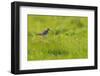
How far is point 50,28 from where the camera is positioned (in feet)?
3.91

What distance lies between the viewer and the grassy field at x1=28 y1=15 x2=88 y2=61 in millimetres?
1154

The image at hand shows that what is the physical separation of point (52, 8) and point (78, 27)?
0.56ft

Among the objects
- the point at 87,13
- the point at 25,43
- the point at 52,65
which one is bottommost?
the point at 52,65

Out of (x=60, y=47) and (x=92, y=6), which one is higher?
(x=92, y=6)

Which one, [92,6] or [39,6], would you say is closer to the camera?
[39,6]

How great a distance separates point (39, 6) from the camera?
1.15 m

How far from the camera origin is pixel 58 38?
1205 millimetres

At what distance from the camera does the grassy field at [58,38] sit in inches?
45.4

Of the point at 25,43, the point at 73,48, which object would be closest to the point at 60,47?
the point at 73,48

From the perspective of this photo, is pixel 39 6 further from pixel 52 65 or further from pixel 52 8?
pixel 52 65

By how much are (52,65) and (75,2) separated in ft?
1.10

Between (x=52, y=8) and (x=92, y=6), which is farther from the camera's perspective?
(x=92, y=6)

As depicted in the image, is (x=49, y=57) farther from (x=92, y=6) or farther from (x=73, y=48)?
(x=92, y=6)

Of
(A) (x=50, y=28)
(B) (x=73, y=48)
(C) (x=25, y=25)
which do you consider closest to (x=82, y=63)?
(B) (x=73, y=48)
